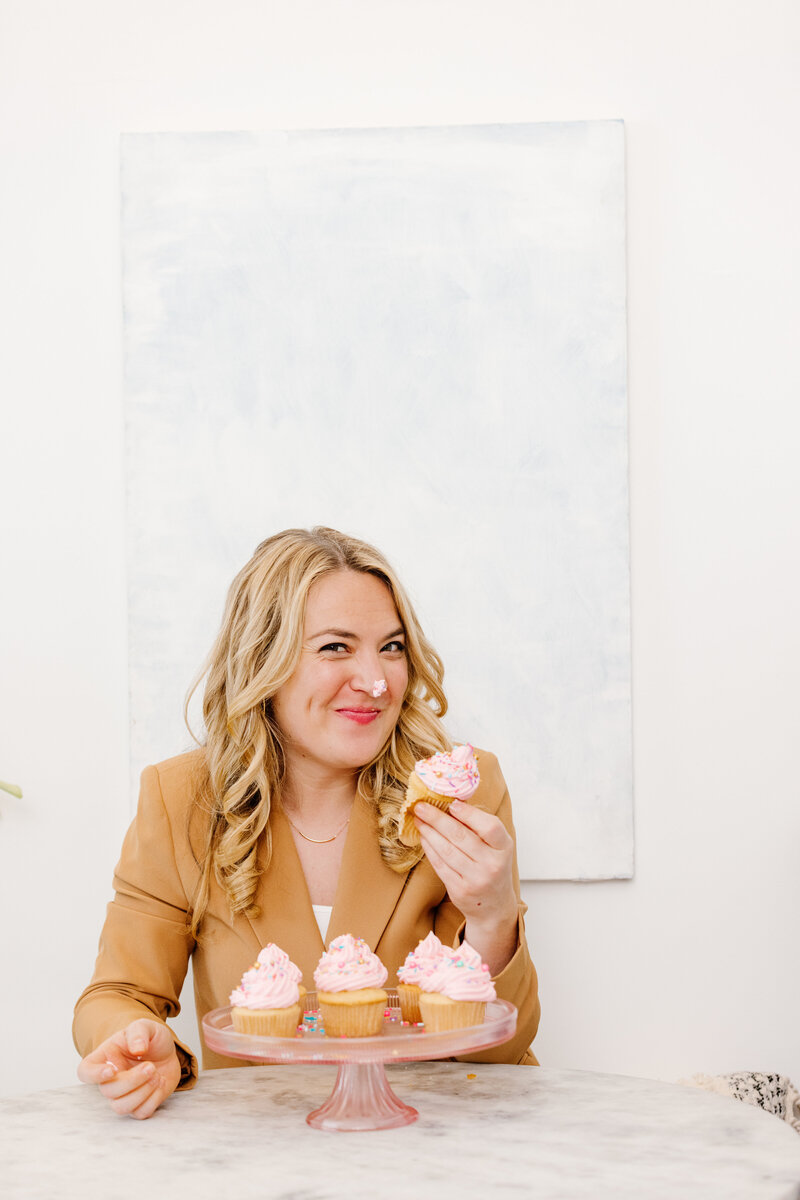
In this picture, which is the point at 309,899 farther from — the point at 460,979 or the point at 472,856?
the point at 460,979

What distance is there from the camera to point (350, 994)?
166 centimetres

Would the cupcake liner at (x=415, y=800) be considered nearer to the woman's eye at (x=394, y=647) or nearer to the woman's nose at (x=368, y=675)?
the woman's nose at (x=368, y=675)

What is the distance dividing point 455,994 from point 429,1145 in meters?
0.22

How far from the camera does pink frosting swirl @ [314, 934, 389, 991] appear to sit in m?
1.66

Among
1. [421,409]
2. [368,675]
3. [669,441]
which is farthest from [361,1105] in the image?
[669,441]

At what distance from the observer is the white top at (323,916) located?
2.16 metres

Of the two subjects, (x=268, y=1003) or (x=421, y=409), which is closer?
(x=268, y=1003)

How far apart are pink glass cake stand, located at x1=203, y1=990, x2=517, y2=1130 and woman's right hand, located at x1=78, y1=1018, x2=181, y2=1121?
0.10 meters

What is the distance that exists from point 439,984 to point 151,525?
56.8 inches

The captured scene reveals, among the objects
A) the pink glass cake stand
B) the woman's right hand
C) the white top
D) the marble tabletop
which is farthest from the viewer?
the white top

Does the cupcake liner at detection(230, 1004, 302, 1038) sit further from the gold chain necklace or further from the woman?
the gold chain necklace

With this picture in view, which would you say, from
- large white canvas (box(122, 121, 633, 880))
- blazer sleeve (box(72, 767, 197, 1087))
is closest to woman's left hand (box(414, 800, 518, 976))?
blazer sleeve (box(72, 767, 197, 1087))

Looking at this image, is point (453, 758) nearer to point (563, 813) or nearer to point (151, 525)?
point (563, 813)

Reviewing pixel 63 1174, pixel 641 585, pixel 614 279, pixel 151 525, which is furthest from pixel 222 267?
pixel 63 1174
